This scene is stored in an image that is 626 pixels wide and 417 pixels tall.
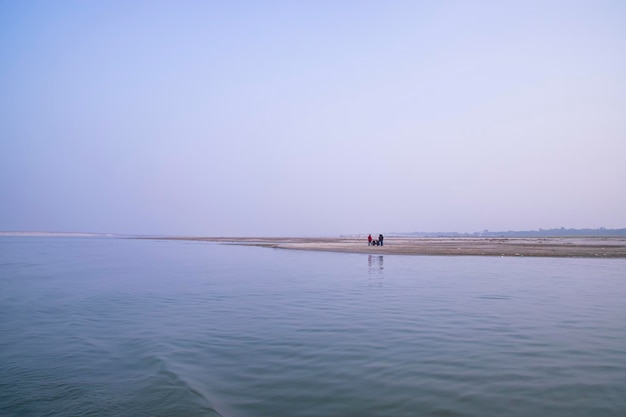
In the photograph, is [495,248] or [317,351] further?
[495,248]

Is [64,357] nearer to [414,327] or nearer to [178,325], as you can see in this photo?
[178,325]

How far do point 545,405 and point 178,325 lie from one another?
10688 mm

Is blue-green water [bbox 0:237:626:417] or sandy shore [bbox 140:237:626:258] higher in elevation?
sandy shore [bbox 140:237:626:258]

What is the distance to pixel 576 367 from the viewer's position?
369 inches

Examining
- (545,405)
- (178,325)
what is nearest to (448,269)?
(178,325)

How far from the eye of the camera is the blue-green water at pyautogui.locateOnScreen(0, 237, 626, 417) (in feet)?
25.0

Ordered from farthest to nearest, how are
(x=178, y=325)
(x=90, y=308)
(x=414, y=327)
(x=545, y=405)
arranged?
(x=90, y=308), (x=178, y=325), (x=414, y=327), (x=545, y=405)

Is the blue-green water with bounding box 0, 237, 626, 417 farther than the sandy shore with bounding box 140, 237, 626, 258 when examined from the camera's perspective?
No

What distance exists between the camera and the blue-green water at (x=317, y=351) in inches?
301

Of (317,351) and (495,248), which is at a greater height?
(495,248)

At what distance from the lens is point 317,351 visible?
10867 mm

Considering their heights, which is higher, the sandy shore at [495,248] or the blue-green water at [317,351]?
the sandy shore at [495,248]

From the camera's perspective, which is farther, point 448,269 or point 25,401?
point 448,269

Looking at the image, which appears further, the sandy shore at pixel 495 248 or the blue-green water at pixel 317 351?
the sandy shore at pixel 495 248
